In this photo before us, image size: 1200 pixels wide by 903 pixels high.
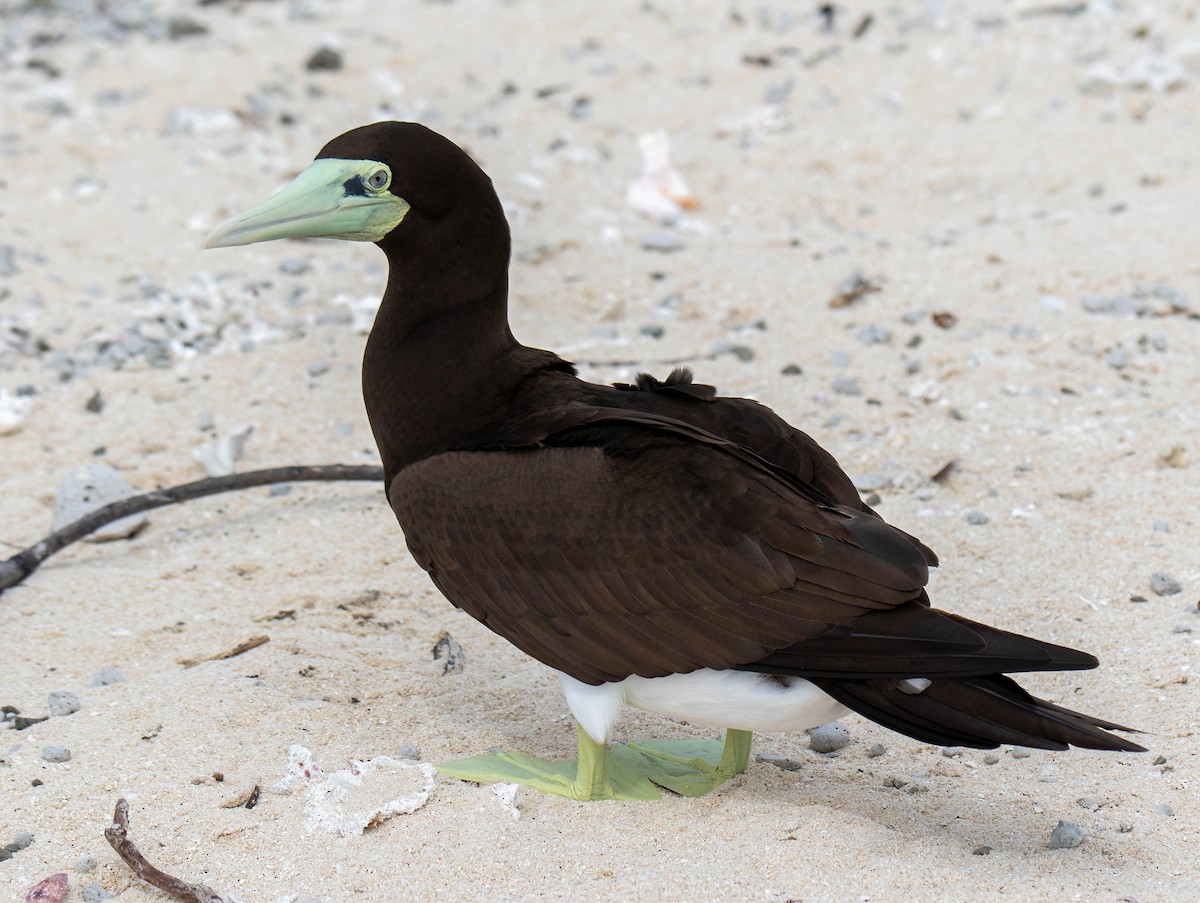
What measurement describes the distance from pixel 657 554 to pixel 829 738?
111 cm

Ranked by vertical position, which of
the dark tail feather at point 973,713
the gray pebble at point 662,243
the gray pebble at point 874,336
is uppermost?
the gray pebble at point 662,243

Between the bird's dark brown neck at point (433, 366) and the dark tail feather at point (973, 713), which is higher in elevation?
the bird's dark brown neck at point (433, 366)

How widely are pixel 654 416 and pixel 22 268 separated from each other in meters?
5.30

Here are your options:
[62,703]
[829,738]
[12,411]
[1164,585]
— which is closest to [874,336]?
[1164,585]

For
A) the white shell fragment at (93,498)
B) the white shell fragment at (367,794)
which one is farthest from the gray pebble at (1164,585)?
the white shell fragment at (93,498)

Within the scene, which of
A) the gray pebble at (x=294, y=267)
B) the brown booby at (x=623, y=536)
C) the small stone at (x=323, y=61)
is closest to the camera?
the brown booby at (x=623, y=536)

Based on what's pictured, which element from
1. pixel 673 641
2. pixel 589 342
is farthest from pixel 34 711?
pixel 589 342

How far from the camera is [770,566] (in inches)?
147

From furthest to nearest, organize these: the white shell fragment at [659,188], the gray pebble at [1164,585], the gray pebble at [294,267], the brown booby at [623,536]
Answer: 1. the white shell fragment at [659,188]
2. the gray pebble at [294,267]
3. the gray pebble at [1164,585]
4. the brown booby at [623,536]

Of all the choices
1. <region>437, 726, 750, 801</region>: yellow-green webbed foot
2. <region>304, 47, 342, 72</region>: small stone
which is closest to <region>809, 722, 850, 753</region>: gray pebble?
<region>437, 726, 750, 801</region>: yellow-green webbed foot

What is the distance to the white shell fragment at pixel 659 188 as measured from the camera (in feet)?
29.8

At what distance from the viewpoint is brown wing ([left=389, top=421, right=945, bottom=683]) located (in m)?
3.72

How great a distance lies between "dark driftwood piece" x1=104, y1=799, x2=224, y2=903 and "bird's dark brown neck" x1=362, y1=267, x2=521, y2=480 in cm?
134

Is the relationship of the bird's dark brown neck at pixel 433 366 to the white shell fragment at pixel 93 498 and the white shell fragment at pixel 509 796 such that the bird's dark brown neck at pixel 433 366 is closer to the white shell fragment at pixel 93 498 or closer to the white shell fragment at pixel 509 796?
the white shell fragment at pixel 509 796
